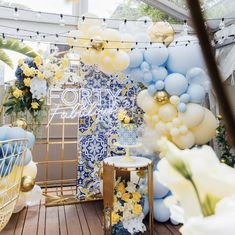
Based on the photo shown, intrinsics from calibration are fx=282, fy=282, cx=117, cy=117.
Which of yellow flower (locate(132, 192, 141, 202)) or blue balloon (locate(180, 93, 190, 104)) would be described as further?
blue balloon (locate(180, 93, 190, 104))

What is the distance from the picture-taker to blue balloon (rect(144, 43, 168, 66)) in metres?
2.81

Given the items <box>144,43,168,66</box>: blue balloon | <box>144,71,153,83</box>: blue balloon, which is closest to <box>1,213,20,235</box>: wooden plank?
<box>144,71,153,83</box>: blue balloon

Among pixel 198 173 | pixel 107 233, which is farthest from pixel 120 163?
pixel 198 173

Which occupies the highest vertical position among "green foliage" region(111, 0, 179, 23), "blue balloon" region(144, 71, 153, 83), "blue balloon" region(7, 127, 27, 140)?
"green foliage" region(111, 0, 179, 23)

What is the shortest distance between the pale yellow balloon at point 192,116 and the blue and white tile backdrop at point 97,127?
0.87 meters

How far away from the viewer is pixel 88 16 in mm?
2850

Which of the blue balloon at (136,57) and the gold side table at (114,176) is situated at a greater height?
the blue balloon at (136,57)

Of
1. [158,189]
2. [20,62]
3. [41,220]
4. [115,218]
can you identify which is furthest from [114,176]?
[20,62]

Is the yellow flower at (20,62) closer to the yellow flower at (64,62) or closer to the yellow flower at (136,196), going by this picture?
the yellow flower at (64,62)

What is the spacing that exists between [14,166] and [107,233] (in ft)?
5.15

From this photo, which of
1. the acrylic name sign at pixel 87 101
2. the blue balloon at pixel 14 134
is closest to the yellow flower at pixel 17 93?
the acrylic name sign at pixel 87 101

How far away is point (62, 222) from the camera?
9.66 ft

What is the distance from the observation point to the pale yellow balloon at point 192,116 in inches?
111

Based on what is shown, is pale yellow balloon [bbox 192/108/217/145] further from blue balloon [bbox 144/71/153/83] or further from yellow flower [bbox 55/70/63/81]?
A: yellow flower [bbox 55/70/63/81]
